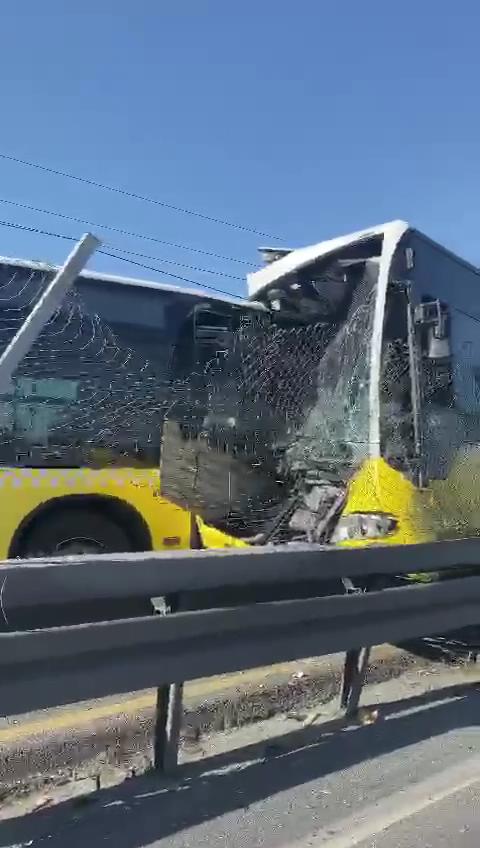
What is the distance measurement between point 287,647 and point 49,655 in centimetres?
123

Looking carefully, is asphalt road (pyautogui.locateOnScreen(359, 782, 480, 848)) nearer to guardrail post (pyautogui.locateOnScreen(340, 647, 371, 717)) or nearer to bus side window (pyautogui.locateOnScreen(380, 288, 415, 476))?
guardrail post (pyautogui.locateOnScreen(340, 647, 371, 717))

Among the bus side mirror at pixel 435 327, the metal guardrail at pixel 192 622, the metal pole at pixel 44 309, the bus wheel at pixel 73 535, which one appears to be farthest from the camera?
the bus side mirror at pixel 435 327

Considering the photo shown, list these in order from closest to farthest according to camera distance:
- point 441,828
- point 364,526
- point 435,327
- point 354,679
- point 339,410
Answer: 1. point 441,828
2. point 354,679
3. point 364,526
4. point 339,410
5. point 435,327

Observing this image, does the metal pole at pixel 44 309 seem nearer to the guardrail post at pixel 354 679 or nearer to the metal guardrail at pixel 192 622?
the metal guardrail at pixel 192 622

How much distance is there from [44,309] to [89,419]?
2260mm

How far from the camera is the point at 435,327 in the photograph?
6.01m

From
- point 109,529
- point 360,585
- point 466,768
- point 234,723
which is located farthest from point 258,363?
point 466,768

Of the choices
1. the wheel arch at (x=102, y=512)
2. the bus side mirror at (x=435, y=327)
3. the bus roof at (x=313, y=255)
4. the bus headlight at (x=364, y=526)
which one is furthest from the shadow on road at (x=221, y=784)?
the bus roof at (x=313, y=255)

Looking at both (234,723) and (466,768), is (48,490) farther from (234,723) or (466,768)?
(466,768)

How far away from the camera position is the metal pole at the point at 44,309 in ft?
10.8

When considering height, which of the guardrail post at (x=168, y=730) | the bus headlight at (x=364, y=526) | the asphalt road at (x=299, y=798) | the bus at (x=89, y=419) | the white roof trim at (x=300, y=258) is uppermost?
the white roof trim at (x=300, y=258)

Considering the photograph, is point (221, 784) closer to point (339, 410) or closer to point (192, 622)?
point (192, 622)

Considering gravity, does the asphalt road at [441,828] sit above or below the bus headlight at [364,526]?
below

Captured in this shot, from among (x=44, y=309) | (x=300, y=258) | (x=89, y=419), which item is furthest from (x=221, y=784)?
(x=300, y=258)
